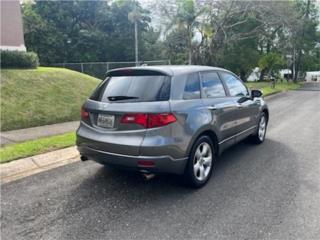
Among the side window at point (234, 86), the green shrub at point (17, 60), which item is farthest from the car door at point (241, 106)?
the green shrub at point (17, 60)

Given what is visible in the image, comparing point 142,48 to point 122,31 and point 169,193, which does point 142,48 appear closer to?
point 122,31

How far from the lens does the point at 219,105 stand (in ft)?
15.3

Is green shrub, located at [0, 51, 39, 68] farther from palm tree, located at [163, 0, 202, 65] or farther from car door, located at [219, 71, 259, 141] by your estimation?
palm tree, located at [163, 0, 202, 65]

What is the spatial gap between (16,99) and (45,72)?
2.87 metres

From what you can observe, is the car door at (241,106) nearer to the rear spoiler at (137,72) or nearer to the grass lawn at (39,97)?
the rear spoiler at (137,72)

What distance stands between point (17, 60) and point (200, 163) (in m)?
10.8

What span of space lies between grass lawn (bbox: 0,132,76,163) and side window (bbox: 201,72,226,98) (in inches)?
126

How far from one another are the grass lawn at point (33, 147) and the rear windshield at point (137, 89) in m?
2.16

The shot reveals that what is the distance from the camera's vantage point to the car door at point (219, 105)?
4487 millimetres

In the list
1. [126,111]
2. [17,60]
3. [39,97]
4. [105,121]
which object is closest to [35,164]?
[105,121]

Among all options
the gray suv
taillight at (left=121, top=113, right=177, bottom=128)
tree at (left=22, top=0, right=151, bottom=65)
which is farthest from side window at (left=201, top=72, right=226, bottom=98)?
tree at (left=22, top=0, right=151, bottom=65)

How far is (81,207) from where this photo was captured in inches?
146

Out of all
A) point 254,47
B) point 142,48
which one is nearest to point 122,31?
point 142,48

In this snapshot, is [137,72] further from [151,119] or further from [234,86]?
[234,86]
